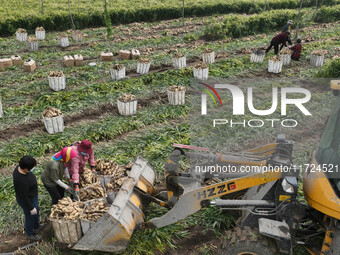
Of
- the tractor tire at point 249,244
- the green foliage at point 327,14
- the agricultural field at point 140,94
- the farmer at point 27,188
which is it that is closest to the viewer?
the tractor tire at point 249,244

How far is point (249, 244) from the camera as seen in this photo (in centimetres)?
Answer: 537

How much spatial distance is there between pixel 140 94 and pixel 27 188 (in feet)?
26.7

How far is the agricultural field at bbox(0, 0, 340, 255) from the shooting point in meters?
7.27

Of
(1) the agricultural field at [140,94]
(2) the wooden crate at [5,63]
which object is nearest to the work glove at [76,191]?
(1) the agricultural field at [140,94]

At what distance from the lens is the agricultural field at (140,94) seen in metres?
7.27

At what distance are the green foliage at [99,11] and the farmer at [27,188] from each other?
2014 cm

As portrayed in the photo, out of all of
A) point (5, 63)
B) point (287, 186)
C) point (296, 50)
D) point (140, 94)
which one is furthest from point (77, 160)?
point (296, 50)

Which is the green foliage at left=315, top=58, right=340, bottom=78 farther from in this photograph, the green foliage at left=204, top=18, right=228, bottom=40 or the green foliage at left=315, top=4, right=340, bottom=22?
the green foliage at left=315, top=4, right=340, bottom=22

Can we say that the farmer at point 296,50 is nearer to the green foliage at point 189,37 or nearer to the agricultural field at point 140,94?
the agricultural field at point 140,94

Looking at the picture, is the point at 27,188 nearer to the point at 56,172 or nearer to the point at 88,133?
the point at 56,172

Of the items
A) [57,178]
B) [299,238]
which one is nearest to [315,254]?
[299,238]

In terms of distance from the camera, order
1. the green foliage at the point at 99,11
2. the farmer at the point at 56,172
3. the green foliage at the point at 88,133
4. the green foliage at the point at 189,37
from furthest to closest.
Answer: the green foliage at the point at 99,11 → the green foliage at the point at 189,37 → the green foliage at the point at 88,133 → the farmer at the point at 56,172

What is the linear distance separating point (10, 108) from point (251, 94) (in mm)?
9118

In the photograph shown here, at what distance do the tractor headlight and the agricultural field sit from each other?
6.62 feet
